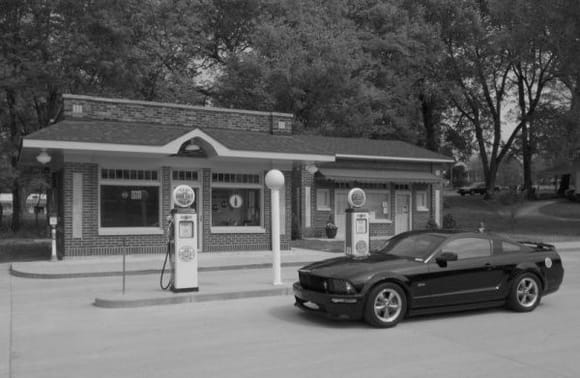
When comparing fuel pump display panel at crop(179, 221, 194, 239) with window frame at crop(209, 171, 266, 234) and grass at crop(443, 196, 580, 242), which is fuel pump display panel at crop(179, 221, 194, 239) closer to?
window frame at crop(209, 171, 266, 234)

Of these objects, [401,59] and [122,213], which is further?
[401,59]

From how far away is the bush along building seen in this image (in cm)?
1694

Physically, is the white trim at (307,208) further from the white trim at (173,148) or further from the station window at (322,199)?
the white trim at (173,148)

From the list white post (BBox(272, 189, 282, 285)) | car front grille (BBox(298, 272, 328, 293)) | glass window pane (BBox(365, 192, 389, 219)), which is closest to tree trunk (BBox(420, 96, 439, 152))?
glass window pane (BBox(365, 192, 389, 219))

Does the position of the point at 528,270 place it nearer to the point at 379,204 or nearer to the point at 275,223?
the point at 275,223

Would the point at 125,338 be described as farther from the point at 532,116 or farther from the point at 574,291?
the point at 532,116

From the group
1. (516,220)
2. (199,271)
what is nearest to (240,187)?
(199,271)

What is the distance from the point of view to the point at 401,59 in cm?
4075

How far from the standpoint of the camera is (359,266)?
860 centimetres

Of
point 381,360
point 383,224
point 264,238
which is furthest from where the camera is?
point 383,224

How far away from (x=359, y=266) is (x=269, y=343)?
188 centimetres

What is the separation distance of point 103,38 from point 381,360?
25624 mm

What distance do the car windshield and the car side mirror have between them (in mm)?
203

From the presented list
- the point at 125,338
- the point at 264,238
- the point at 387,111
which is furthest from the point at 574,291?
the point at 387,111
